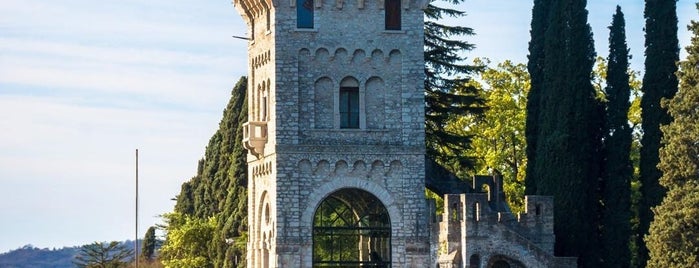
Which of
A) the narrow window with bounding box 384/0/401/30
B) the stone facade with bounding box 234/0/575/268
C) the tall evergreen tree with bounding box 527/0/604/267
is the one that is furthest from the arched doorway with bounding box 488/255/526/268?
the narrow window with bounding box 384/0/401/30

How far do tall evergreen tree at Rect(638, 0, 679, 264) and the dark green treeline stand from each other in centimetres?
2225

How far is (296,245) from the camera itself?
61.4 metres

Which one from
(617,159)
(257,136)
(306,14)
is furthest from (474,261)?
(306,14)

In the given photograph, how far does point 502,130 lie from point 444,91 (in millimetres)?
6530

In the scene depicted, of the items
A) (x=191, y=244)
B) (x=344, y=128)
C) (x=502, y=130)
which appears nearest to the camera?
(x=344, y=128)

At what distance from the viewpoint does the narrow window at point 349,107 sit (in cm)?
6250

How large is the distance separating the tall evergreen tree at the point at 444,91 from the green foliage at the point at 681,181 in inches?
593

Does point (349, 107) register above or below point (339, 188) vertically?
above

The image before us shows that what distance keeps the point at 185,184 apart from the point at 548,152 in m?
41.4

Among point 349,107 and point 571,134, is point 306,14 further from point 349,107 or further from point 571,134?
point 571,134

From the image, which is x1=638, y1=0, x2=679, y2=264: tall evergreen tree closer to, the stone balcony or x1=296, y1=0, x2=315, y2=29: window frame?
x1=296, y1=0, x2=315, y2=29: window frame

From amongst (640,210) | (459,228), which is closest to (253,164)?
(459,228)

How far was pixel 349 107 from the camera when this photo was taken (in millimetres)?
62594

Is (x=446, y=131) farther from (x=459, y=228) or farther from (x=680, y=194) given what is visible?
(x=680, y=194)
